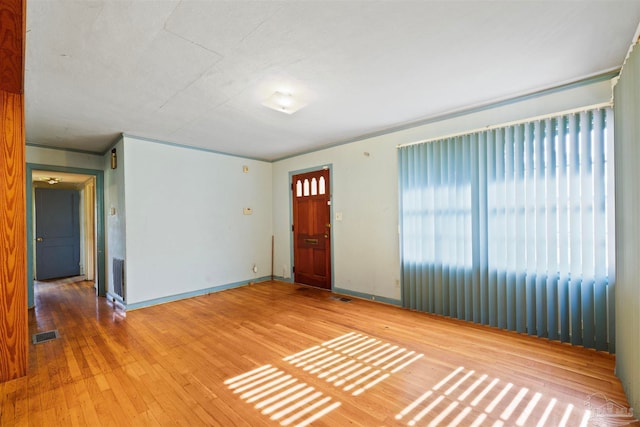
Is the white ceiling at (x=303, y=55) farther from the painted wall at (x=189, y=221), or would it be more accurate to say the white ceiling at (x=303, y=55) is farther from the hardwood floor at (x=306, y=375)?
the hardwood floor at (x=306, y=375)

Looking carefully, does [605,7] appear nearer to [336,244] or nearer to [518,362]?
[518,362]

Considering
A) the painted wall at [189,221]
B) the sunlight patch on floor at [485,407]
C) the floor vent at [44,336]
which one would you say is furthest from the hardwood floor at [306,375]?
the painted wall at [189,221]

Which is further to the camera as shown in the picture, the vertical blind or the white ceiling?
the vertical blind

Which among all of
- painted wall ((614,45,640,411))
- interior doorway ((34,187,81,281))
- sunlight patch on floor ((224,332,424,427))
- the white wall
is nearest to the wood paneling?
sunlight patch on floor ((224,332,424,427))

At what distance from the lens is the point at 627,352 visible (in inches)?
77.2

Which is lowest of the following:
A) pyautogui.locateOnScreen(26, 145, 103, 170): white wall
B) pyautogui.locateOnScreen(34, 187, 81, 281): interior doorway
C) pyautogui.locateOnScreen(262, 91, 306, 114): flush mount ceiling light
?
pyautogui.locateOnScreen(34, 187, 81, 281): interior doorway

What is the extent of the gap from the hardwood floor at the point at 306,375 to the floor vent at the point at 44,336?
121 mm

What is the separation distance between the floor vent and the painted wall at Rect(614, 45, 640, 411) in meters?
5.19

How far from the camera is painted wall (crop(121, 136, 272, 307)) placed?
436cm

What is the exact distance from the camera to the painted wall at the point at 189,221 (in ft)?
14.3

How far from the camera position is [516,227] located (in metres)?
3.10

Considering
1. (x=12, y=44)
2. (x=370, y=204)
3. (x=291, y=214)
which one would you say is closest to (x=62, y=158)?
(x=12, y=44)

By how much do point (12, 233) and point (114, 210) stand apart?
2464mm

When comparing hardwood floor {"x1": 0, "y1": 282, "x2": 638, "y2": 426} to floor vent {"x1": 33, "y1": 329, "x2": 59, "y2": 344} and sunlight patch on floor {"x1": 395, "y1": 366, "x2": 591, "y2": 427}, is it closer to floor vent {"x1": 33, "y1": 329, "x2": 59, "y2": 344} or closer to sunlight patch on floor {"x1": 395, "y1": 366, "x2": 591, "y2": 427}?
sunlight patch on floor {"x1": 395, "y1": 366, "x2": 591, "y2": 427}
